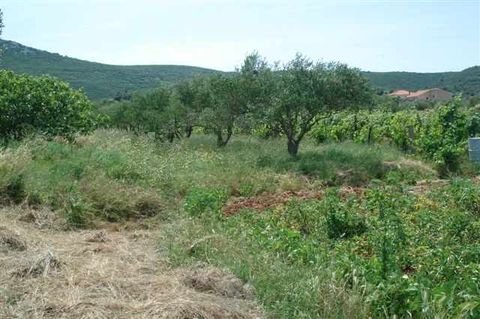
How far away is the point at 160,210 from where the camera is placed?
31.1 feet

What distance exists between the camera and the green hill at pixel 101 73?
5031cm

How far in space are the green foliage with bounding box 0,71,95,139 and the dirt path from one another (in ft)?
24.4

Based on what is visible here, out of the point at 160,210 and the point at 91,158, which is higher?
the point at 91,158

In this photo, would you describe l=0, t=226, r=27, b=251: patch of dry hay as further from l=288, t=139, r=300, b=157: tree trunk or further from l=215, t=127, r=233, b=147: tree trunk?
l=215, t=127, r=233, b=147: tree trunk

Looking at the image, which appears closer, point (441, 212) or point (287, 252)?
point (287, 252)

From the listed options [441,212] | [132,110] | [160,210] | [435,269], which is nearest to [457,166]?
[441,212]

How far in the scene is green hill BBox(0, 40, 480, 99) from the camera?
50.3m

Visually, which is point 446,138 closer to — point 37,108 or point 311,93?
point 311,93

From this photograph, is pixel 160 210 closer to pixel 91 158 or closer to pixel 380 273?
pixel 91 158

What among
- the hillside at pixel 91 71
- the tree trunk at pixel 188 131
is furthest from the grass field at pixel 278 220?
the hillside at pixel 91 71

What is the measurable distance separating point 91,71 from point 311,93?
146 ft

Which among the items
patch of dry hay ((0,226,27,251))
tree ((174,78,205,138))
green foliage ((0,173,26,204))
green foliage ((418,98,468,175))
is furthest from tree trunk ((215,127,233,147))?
patch of dry hay ((0,226,27,251))

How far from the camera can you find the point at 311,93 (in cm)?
1566

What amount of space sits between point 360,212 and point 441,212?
1.13m
